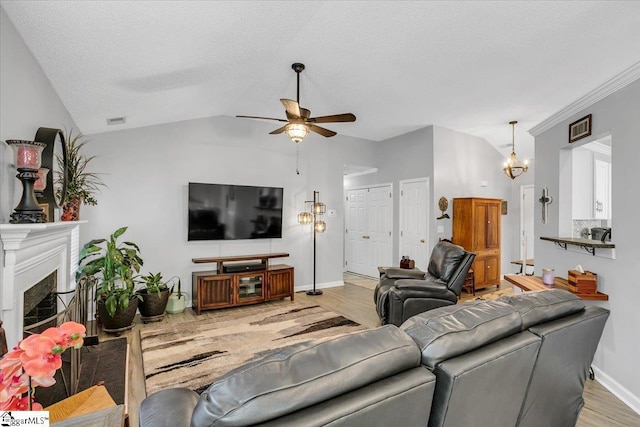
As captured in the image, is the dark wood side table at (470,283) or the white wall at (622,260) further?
the dark wood side table at (470,283)

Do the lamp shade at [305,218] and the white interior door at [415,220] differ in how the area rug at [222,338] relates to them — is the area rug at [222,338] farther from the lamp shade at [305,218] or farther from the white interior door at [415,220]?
the white interior door at [415,220]

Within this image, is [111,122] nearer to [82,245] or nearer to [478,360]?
[82,245]

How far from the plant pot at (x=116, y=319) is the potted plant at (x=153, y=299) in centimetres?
22

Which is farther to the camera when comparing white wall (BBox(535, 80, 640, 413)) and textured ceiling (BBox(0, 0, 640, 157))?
white wall (BBox(535, 80, 640, 413))

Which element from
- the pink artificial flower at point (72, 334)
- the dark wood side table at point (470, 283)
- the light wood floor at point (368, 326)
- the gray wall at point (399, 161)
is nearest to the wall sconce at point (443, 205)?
the gray wall at point (399, 161)

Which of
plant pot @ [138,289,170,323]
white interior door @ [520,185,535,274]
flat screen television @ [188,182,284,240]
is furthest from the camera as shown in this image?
white interior door @ [520,185,535,274]

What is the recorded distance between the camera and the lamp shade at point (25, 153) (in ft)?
5.52

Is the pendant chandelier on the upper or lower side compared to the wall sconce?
upper

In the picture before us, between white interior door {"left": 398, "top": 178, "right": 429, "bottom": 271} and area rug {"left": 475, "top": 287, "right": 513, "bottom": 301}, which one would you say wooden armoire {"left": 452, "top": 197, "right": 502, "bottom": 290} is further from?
white interior door {"left": 398, "top": 178, "right": 429, "bottom": 271}

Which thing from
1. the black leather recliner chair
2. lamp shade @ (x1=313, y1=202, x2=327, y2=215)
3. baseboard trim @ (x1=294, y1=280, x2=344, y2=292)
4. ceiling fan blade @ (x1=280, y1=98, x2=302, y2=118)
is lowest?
baseboard trim @ (x1=294, y1=280, x2=344, y2=292)

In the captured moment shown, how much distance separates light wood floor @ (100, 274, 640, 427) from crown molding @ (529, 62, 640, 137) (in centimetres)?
245

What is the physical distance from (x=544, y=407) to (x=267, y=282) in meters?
3.75

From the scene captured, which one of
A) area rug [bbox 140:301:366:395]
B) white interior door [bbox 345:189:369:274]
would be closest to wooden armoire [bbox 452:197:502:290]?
white interior door [bbox 345:189:369:274]

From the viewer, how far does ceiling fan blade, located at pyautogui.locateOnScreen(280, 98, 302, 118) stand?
284 centimetres
